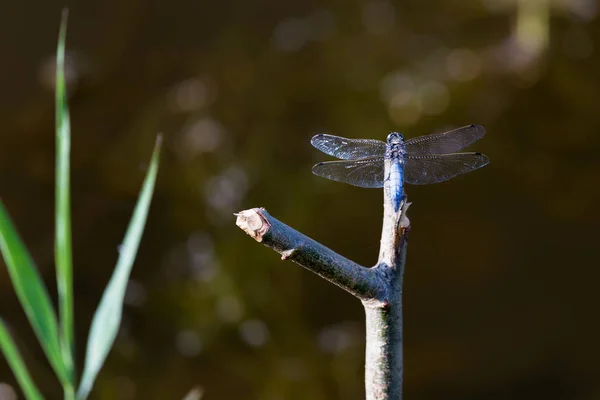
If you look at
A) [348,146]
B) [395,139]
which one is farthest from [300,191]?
[395,139]

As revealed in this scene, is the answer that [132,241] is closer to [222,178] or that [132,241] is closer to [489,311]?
[222,178]

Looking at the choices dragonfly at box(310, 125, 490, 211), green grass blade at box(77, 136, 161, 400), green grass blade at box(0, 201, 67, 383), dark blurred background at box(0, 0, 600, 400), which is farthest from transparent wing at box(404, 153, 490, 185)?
dark blurred background at box(0, 0, 600, 400)

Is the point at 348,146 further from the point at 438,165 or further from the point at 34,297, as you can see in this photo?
the point at 34,297

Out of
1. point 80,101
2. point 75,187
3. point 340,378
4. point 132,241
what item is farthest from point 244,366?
point 132,241

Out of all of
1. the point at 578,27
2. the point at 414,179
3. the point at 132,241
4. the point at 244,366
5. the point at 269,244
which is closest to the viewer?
the point at 269,244

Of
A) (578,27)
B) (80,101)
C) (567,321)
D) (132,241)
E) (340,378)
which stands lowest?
(132,241)

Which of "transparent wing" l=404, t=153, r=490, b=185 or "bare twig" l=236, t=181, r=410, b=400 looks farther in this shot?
"transparent wing" l=404, t=153, r=490, b=185

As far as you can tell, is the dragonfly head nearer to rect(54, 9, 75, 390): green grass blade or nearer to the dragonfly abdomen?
the dragonfly abdomen

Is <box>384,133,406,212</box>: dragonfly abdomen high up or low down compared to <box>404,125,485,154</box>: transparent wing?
down
